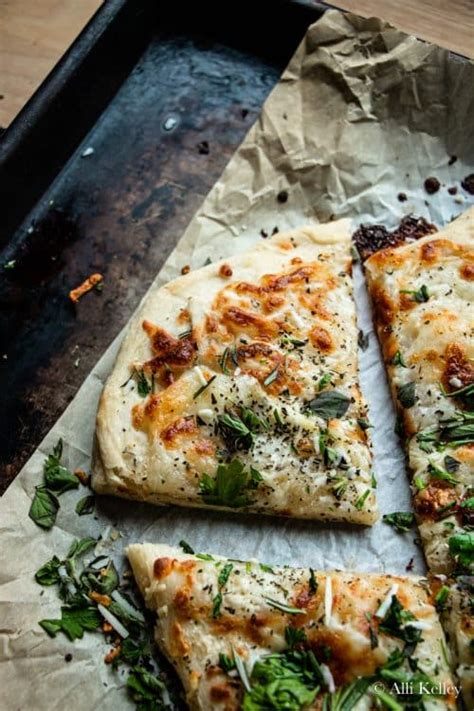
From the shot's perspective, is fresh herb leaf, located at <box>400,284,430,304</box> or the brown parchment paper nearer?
fresh herb leaf, located at <box>400,284,430,304</box>

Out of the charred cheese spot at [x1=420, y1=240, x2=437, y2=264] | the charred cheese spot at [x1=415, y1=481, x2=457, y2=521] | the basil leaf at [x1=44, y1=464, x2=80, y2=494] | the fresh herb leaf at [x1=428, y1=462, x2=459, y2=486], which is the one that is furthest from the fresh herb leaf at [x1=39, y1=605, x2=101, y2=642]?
the charred cheese spot at [x1=420, y1=240, x2=437, y2=264]

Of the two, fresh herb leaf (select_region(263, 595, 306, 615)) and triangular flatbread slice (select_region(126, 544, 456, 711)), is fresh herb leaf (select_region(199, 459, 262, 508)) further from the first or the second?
fresh herb leaf (select_region(263, 595, 306, 615))

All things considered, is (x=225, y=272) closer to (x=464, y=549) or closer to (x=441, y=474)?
(x=441, y=474)

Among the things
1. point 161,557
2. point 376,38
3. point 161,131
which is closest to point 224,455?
point 161,557

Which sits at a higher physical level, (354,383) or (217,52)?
(217,52)

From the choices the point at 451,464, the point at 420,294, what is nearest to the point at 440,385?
the point at 451,464

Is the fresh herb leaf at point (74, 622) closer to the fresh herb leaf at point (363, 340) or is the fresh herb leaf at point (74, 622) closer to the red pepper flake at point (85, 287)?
the red pepper flake at point (85, 287)

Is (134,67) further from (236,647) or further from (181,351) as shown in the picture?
(236,647)
